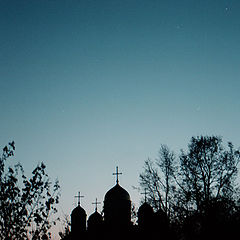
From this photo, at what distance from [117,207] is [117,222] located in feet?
4.49

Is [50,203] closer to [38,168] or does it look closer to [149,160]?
[38,168]

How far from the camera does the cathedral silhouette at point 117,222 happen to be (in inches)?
950

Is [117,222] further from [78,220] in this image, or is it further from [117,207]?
[78,220]

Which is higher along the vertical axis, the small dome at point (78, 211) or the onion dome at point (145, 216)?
the small dome at point (78, 211)

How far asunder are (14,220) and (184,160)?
11.8 metres

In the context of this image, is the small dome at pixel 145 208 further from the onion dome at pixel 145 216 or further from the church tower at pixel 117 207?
the church tower at pixel 117 207

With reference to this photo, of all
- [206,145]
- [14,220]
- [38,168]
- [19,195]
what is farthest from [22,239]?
[206,145]

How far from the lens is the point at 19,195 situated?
42.3 ft

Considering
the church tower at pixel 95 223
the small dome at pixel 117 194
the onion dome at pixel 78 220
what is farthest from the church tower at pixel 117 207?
the onion dome at pixel 78 220

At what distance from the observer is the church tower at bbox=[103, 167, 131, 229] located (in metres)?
25.9

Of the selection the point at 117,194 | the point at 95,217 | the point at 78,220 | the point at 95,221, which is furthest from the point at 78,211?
the point at 117,194

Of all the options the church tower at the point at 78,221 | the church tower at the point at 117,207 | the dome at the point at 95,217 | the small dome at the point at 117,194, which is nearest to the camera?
the church tower at the point at 117,207

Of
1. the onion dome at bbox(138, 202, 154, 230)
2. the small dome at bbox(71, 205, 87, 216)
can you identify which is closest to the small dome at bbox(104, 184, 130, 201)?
the onion dome at bbox(138, 202, 154, 230)

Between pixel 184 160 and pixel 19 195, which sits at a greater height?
pixel 184 160
